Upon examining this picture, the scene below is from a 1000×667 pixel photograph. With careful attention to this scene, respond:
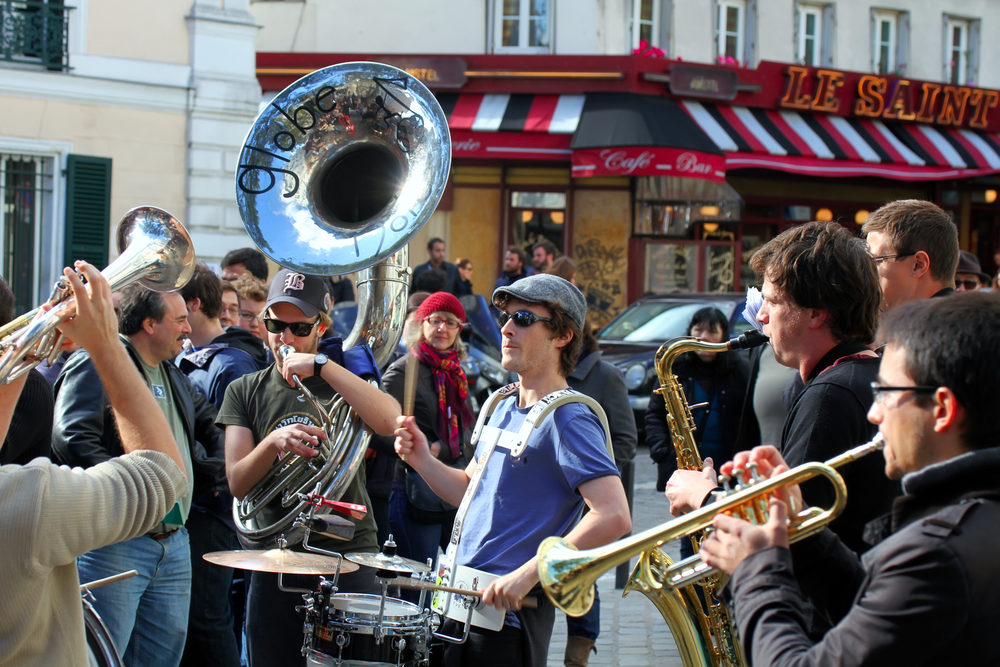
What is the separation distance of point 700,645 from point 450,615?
2.52ft

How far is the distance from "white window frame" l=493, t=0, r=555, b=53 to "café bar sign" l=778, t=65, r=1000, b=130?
4014 millimetres

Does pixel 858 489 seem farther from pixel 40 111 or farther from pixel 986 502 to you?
pixel 40 111

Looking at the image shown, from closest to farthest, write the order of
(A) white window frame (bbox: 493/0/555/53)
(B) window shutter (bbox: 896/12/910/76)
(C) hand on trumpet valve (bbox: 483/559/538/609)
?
(C) hand on trumpet valve (bbox: 483/559/538/609)
(A) white window frame (bbox: 493/0/555/53)
(B) window shutter (bbox: 896/12/910/76)

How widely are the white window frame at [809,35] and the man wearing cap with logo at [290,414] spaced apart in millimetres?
16982

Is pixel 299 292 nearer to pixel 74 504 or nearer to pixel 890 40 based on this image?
pixel 74 504

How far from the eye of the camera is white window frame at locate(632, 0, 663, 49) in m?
17.9

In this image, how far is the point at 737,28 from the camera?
62.1 feet

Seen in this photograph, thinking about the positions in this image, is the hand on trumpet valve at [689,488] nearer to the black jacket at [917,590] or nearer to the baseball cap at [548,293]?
the black jacket at [917,590]

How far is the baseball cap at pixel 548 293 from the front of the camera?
133 inches

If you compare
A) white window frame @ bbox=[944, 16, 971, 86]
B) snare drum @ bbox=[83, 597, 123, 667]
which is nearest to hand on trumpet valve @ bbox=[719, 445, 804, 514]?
snare drum @ bbox=[83, 597, 123, 667]

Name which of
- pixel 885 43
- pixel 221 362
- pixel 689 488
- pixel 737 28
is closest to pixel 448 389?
pixel 221 362

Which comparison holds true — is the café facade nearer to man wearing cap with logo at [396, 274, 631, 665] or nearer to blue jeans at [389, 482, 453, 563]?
blue jeans at [389, 482, 453, 563]

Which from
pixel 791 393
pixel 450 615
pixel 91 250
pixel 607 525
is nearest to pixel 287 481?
pixel 450 615

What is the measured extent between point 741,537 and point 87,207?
11905 mm
